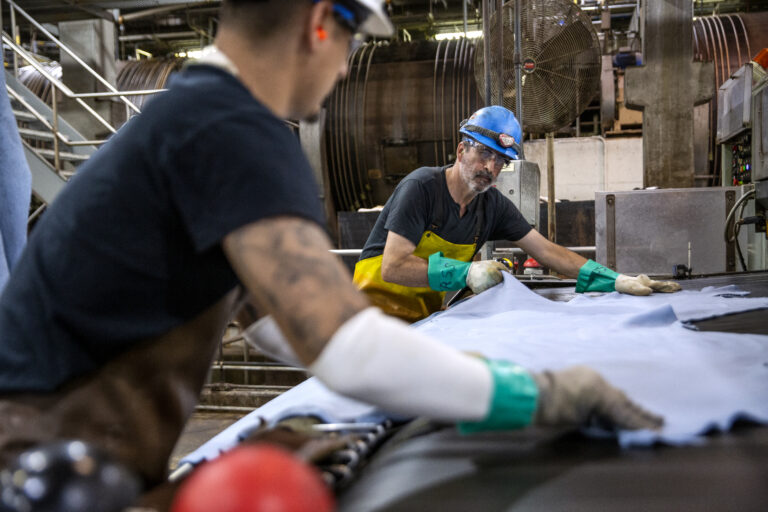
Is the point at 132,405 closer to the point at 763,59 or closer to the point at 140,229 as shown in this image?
the point at 140,229

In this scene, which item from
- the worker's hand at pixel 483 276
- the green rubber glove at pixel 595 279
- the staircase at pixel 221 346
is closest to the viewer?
the worker's hand at pixel 483 276

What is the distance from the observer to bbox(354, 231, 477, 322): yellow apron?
10.1 feet

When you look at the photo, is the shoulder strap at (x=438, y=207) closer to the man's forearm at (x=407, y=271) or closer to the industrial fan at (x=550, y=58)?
the man's forearm at (x=407, y=271)

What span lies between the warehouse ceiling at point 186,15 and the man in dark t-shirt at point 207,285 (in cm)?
780

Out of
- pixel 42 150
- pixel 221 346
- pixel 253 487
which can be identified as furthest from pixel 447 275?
pixel 42 150

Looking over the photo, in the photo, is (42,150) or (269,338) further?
(42,150)

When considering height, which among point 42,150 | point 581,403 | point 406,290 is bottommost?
point 406,290

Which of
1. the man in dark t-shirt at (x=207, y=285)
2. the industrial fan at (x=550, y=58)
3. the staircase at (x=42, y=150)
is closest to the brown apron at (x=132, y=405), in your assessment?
the man in dark t-shirt at (x=207, y=285)

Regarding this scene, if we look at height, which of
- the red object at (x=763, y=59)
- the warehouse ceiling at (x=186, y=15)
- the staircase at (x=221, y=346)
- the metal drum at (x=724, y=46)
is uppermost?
the warehouse ceiling at (x=186, y=15)

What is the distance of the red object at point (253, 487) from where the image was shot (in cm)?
56

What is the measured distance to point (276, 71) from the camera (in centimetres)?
101

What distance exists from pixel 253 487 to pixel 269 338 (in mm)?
825

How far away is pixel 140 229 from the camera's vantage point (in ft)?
3.07

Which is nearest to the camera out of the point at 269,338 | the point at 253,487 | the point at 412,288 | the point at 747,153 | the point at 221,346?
the point at 253,487
